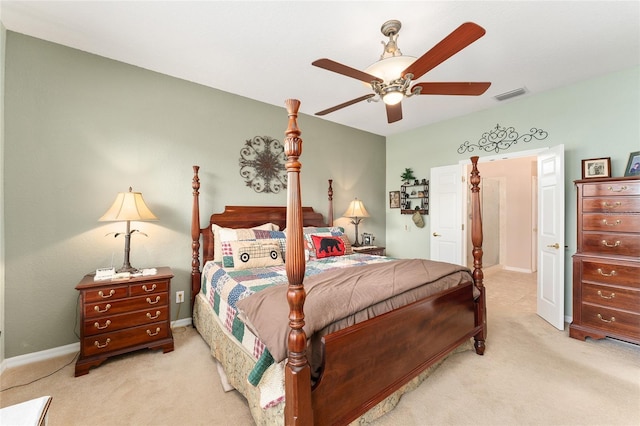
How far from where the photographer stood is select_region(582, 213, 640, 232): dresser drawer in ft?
8.27

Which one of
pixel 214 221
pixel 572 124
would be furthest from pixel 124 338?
pixel 572 124

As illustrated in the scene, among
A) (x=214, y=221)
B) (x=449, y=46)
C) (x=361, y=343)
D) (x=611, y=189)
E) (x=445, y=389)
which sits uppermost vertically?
(x=449, y=46)

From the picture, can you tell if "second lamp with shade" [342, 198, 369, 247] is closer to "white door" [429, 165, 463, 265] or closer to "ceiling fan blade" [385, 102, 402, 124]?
"white door" [429, 165, 463, 265]

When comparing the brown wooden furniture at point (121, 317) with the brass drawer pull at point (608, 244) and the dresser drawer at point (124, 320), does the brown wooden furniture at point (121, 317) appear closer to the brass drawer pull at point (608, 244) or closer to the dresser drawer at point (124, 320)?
the dresser drawer at point (124, 320)

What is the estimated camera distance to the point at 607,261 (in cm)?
261

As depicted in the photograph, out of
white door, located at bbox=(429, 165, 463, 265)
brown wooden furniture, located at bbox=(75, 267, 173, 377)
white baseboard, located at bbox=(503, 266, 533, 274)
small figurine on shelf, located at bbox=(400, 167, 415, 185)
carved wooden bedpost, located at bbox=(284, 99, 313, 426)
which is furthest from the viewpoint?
white baseboard, located at bbox=(503, 266, 533, 274)

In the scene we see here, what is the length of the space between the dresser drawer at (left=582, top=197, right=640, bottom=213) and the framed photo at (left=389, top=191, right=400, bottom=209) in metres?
2.62

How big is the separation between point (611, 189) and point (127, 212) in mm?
4452

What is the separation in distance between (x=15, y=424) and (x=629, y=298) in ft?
13.5

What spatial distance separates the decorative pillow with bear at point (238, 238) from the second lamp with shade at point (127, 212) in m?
0.70

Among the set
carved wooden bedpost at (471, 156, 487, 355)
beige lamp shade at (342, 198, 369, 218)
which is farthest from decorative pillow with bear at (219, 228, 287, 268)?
carved wooden bedpost at (471, 156, 487, 355)

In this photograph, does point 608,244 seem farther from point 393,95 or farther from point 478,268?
point 393,95

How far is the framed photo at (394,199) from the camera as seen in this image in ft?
16.7

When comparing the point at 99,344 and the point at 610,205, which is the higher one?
the point at 610,205
